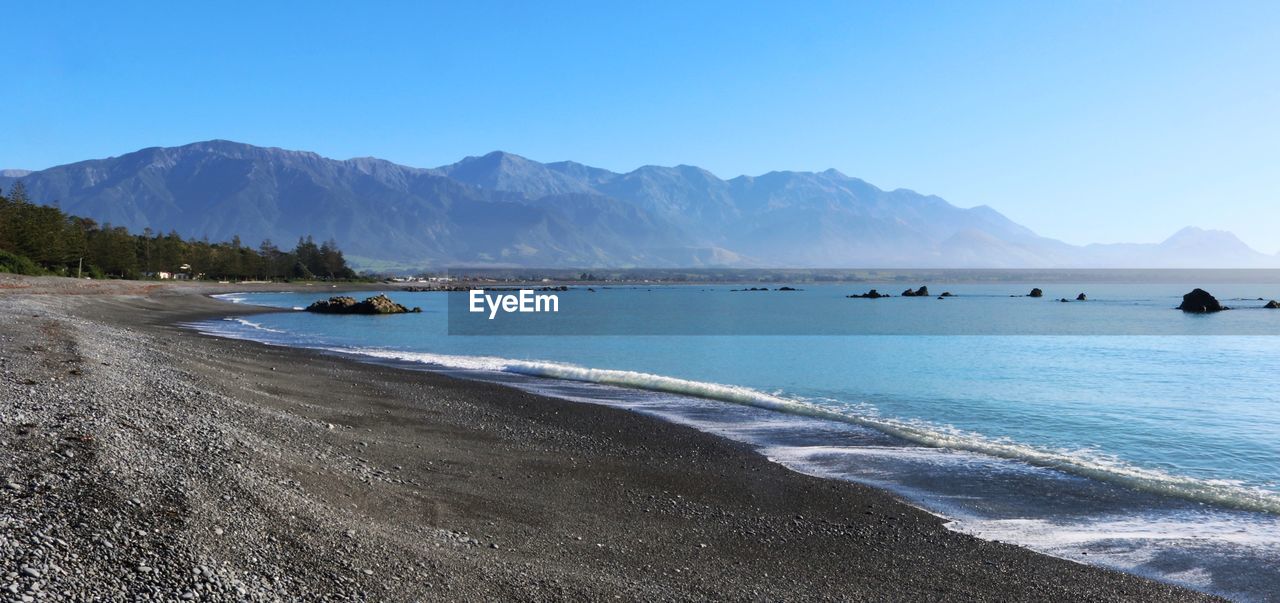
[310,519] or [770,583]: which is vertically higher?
[310,519]

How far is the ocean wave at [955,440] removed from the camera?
43.7ft

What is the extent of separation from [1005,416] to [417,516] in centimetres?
1796

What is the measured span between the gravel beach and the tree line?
8014 cm

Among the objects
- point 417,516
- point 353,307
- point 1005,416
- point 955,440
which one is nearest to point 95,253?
point 353,307

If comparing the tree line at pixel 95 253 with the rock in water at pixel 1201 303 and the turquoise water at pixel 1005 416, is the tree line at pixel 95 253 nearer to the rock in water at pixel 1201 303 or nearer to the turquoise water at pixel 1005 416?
the turquoise water at pixel 1005 416

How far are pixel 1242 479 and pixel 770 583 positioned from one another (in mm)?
11793

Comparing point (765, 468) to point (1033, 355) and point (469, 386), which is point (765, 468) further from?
point (1033, 355)

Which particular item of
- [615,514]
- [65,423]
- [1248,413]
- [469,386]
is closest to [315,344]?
[469,386]

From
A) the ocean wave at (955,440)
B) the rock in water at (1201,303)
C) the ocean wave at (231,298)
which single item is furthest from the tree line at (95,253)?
the rock in water at (1201,303)

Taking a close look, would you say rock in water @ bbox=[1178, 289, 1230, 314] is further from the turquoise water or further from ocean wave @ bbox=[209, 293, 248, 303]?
ocean wave @ bbox=[209, 293, 248, 303]

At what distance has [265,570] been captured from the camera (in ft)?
22.8

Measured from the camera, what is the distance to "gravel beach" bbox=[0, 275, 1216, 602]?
694 cm

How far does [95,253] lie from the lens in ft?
367

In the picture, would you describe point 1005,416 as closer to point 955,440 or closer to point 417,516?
point 955,440
